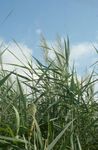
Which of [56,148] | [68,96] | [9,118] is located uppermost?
[68,96]

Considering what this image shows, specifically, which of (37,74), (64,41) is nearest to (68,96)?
(37,74)

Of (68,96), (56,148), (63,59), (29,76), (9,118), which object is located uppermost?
(63,59)

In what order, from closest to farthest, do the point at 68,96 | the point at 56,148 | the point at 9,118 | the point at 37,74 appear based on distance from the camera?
the point at 56,148, the point at 9,118, the point at 68,96, the point at 37,74

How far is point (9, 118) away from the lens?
2.66 metres

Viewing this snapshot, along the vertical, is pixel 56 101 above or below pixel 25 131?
above

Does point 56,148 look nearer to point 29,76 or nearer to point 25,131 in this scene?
point 25,131

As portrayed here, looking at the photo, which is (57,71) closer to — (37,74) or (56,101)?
(37,74)

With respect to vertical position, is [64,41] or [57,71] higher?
[64,41]

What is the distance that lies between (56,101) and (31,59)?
611 millimetres

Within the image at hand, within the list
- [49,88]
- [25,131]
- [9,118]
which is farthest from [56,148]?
[49,88]

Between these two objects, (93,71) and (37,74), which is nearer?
(37,74)

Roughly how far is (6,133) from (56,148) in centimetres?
31

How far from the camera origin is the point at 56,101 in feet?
9.24

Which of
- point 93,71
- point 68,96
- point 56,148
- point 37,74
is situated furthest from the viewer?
point 93,71
